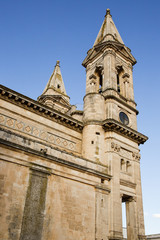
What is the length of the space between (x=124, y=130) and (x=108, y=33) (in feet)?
48.4

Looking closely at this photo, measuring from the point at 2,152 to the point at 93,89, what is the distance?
17.1m

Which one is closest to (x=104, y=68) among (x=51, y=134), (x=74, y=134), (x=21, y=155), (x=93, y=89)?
(x=93, y=89)

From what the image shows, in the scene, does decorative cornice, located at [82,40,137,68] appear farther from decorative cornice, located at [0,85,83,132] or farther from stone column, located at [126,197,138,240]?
stone column, located at [126,197,138,240]

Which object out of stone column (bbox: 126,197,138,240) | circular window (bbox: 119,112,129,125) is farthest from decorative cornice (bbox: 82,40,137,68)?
stone column (bbox: 126,197,138,240)

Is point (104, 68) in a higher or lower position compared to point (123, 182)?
higher

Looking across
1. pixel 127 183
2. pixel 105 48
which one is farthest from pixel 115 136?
pixel 105 48

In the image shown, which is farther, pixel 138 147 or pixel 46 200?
pixel 138 147

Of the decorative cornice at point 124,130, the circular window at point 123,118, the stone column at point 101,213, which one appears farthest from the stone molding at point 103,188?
the circular window at point 123,118

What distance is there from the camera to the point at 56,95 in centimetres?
4375

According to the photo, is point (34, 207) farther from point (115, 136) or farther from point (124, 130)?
point (124, 130)

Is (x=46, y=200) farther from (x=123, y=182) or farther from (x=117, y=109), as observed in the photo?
(x=117, y=109)

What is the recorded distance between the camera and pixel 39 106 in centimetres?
2075

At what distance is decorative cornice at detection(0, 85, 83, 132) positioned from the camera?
19.1 meters

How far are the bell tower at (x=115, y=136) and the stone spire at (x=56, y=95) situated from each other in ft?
46.7
